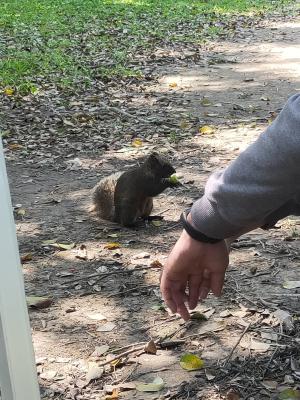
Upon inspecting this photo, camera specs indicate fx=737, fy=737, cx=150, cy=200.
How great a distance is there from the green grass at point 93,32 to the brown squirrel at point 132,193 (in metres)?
3.46

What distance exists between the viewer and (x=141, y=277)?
11.0ft

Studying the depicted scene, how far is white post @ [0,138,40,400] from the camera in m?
1.16

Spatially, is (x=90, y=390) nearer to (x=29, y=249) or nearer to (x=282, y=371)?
(x=282, y=371)

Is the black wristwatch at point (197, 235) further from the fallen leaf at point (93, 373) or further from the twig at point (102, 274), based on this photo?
the twig at point (102, 274)

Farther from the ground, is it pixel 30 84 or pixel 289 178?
pixel 289 178

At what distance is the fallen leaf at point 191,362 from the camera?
250 centimetres

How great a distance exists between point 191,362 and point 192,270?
901mm

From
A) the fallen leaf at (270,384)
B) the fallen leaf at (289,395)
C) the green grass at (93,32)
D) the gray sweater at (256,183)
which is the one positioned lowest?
the fallen leaf at (270,384)

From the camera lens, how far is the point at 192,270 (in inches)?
67.5

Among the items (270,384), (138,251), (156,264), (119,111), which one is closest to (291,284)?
(156,264)

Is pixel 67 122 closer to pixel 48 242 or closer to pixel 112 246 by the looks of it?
pixel 48 242

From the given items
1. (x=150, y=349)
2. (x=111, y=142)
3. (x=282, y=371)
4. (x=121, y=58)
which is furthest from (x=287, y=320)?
(x=121, y=58)

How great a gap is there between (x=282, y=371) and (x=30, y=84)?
222 inches

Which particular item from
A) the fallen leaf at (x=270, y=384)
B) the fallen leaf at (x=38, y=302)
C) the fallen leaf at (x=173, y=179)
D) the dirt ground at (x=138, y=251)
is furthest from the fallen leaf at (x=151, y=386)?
the fallen leaf at (x=173, y=179)
